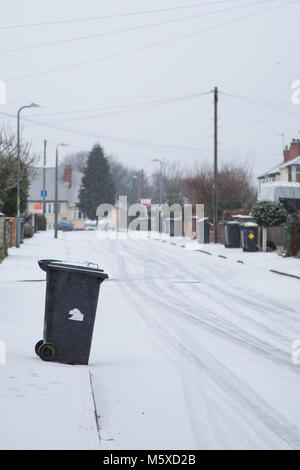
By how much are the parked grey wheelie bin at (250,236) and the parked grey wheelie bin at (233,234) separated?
3.10 metres

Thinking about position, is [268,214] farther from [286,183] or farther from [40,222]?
[40,222]

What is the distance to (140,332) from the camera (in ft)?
38.4

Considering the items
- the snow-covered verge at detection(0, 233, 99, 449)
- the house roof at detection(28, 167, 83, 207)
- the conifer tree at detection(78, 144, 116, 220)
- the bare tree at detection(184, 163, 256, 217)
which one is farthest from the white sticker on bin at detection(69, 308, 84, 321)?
the house roof at detection(28, 167, 83, 207)

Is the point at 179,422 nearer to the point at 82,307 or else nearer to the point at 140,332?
the point at 82,307

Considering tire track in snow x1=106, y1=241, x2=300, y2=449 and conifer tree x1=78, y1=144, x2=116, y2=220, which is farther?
conifer tree x1=78, y1=144, x2=116, y2=220

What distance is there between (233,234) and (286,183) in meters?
7.83

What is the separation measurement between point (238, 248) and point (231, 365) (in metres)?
28.5

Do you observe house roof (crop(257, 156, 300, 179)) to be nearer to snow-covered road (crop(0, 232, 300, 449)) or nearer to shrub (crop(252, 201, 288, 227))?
shrub (crop(252, 201, 288, 227))

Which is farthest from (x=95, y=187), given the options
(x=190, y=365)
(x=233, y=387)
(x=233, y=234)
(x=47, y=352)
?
(x=233, y=387)

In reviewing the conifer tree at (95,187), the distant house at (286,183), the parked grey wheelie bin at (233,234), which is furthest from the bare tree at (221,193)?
the conifer tree at (95,187)

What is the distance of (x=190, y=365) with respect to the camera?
9.00 m

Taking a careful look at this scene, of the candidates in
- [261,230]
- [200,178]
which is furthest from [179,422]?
[200,178]

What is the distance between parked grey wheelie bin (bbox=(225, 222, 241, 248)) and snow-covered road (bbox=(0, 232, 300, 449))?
57.4 feet

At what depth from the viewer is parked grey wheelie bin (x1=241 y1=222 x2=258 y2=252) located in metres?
33.2
